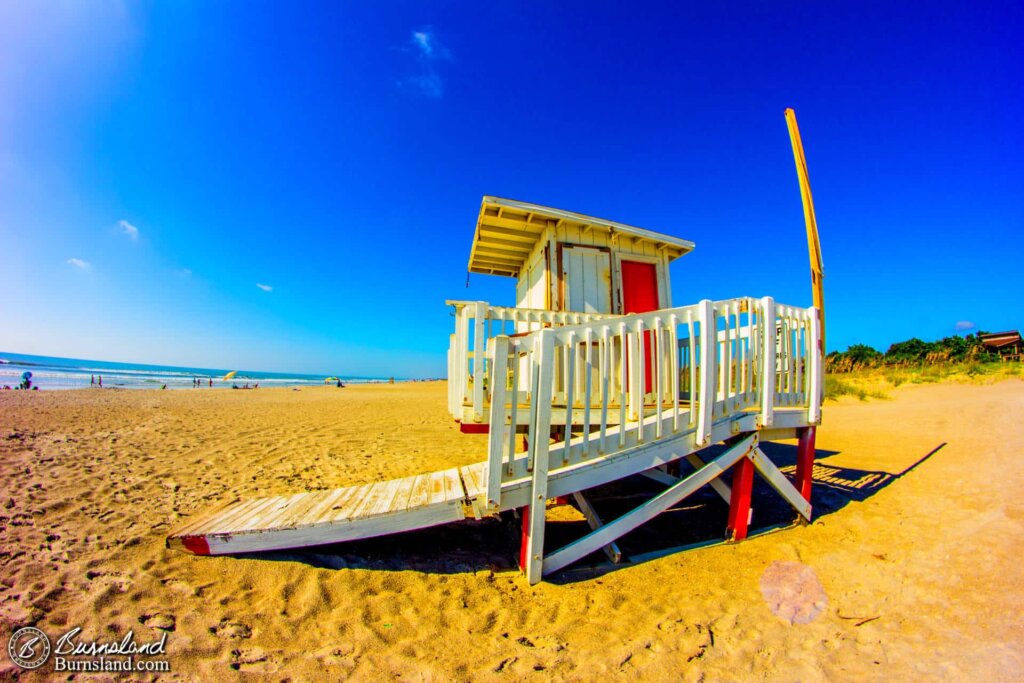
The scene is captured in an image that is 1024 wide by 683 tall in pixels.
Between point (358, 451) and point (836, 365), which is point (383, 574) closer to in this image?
point (358, 451)

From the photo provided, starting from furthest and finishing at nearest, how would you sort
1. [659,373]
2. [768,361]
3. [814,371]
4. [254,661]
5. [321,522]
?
[814,371]
[768,361]
[659,373]
[321,522]
[254,661]

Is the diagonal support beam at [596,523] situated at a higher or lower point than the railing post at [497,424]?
lower

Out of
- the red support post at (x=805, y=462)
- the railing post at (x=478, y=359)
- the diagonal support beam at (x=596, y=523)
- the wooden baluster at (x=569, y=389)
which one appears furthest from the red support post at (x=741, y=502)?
the railing post at (x=478, y=359)

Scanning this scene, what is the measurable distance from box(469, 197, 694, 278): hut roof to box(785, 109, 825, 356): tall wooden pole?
1.84 m

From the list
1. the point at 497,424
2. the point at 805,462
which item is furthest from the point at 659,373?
the point at 805,462

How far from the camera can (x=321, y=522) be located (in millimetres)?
3561

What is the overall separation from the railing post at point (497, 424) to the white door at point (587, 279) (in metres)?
3.59

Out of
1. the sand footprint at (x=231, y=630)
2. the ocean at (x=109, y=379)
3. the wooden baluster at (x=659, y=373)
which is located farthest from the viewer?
the ocean at (x=109, y=379)

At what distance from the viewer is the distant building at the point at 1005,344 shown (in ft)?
75.7

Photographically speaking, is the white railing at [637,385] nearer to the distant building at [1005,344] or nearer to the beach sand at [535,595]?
the beach sand at [535,595]

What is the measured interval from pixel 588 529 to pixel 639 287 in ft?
14.4

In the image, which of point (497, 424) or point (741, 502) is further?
point (741, 502)

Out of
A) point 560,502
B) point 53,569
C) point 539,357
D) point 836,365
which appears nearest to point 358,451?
point 560,502

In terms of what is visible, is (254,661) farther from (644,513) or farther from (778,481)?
(778,481)
